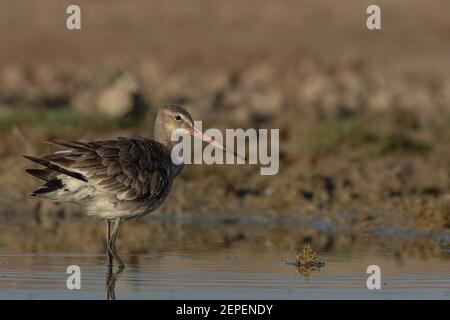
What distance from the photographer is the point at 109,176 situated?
10.1 metres

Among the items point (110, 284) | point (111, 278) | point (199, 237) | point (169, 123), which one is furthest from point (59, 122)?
point (110, 284)

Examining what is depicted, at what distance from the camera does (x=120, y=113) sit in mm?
17344

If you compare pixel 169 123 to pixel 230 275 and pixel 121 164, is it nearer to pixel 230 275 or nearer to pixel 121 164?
pixel 121 164

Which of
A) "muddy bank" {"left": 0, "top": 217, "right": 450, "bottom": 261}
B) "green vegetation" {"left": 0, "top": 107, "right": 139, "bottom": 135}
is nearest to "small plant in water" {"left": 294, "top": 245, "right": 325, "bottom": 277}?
"muddy bank" {"left": 0, "top": 217, "right": 450, "bottom": 261}

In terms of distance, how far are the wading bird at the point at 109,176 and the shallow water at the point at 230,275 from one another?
19.7 inches

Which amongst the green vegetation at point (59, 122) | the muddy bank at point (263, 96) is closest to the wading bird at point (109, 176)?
the muddy bank at point (263, 96)

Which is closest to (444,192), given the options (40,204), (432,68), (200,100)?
(40,204)

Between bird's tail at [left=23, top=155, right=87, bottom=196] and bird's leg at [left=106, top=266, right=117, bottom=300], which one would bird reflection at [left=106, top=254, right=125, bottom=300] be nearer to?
bird's leg at [left=106, top=266, right=117, bottom=300]

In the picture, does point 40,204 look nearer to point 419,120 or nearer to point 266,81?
point 419,120

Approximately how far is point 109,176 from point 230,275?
4.53ft

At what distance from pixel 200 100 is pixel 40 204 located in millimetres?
6249

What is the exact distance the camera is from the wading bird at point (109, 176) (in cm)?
993

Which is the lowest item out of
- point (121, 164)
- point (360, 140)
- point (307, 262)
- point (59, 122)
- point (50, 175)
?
point (307, 262)
